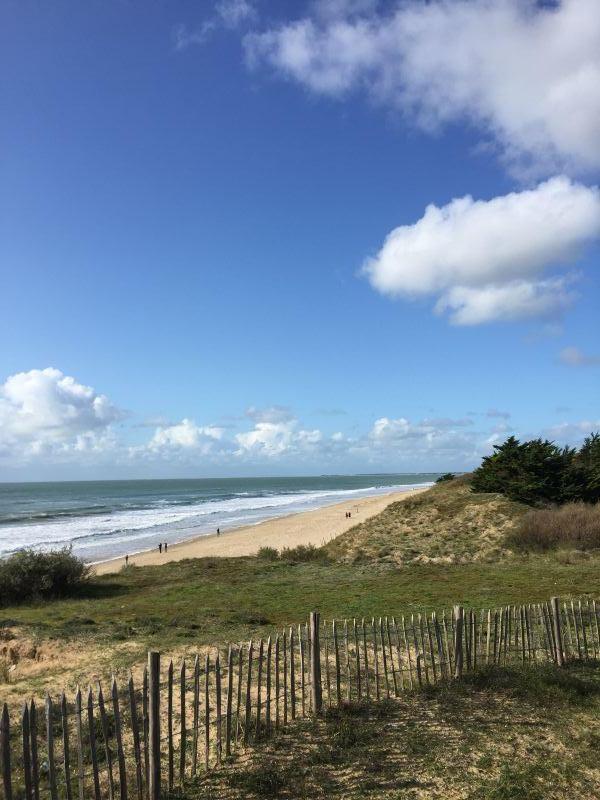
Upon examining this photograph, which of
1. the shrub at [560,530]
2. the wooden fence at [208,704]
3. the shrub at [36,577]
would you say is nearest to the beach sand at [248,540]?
the shrub at [36,577]

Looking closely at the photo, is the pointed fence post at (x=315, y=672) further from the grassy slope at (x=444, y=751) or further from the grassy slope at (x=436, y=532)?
the grassy slope at (x=436, y=532)

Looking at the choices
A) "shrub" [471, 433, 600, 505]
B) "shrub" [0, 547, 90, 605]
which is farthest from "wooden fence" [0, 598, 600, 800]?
"shrub" [471, 433, 600, 505]

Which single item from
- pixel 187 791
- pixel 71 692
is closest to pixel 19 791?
pixel 187 791

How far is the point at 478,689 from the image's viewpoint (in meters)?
8.95

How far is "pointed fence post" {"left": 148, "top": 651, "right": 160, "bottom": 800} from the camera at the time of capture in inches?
236

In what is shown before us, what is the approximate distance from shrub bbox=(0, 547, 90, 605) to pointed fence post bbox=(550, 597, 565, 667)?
56.8ft

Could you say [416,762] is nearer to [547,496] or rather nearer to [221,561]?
[221,561]

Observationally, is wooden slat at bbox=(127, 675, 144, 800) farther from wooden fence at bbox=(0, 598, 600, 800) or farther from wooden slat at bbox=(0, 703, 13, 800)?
wooden slat at bbox=(0, 703, 13, 800)

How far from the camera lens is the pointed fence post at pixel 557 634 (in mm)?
10312

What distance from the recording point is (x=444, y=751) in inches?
274

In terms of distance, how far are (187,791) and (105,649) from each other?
21.0 feet

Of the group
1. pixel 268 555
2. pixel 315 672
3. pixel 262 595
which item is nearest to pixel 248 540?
pixel 268 555

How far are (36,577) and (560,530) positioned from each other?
70.0 ft

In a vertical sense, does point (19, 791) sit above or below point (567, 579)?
above
